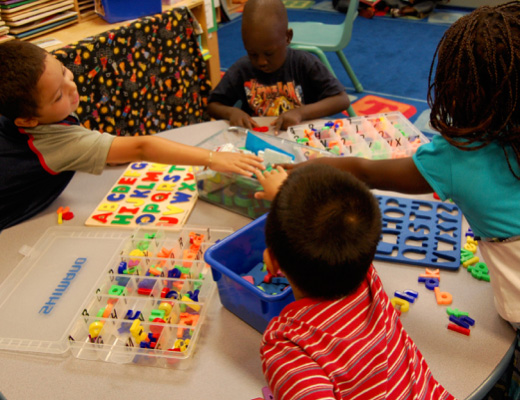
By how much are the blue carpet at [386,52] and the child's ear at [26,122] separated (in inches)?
87.1

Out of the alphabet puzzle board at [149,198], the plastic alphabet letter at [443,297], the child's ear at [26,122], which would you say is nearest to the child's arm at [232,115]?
the alphabet puzzle board at [149,198]

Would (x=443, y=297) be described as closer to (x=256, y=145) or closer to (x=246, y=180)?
(x=246, y=180)

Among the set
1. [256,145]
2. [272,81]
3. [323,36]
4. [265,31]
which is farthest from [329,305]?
[323,36]

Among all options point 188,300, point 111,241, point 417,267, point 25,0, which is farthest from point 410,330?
point 25,0

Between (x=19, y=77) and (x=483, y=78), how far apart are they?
36.8 inches

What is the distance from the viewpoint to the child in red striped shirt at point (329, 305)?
1.79ft

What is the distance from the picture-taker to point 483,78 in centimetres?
68

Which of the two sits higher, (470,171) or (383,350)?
(470,171)

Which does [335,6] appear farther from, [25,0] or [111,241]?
[111,241]

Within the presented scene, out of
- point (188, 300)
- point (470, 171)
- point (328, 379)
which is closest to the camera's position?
point (328, 379)

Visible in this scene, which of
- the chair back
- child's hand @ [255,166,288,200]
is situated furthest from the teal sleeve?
the chair back

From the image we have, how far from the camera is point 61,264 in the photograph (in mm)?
→ 977

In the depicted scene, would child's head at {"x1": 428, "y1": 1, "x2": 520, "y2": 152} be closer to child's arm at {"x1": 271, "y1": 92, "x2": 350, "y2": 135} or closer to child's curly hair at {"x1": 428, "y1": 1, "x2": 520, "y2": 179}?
child's curly hair at {"x1": 428, "y1": 1, "x2": 520, "y2": 179}

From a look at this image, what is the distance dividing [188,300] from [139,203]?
39 cm
